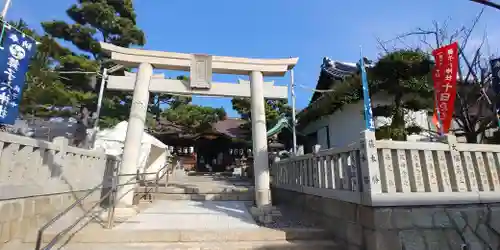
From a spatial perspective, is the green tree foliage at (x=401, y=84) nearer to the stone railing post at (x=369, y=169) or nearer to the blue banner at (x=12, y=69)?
the stone railing post at (x=369, y=169)

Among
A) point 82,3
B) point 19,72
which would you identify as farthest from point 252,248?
point 82,3

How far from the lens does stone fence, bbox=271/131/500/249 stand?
421cm

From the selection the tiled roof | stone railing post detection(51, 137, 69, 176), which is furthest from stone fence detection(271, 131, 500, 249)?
the tiled roof

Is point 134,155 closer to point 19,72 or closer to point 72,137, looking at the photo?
point 19,72

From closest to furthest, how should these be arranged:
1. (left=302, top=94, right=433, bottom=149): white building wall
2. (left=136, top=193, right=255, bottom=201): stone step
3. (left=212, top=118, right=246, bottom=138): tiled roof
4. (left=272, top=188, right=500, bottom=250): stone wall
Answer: (left=272, top=188, right=500, bottom=250): stone wall < (left=136, top=193, right=255, bottom=201): stone step < (left=302, top=94, right=433, bottom=149): white building wall < (left=212, top=118, right=246, bottom=138): tiled roof

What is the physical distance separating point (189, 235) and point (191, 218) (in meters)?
1.54

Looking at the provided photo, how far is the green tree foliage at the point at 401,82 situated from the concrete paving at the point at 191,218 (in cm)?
492

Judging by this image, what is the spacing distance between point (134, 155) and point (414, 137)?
11.1m

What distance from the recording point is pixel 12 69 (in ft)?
15.6

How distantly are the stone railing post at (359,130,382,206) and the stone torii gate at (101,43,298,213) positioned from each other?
11.7 feet

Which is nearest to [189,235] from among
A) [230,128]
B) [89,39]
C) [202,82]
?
[202,82]

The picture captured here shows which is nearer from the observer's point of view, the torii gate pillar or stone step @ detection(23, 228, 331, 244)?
stone step @ detection(23, 228, 331, 244)

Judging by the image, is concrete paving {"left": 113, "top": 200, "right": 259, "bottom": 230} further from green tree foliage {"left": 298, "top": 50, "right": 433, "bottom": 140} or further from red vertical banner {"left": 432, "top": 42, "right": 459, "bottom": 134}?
red vertical banner {"left": 432, "top": 42, "right": 459, "bottom": 134}

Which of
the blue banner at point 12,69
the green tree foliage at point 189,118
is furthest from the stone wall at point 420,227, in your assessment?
the green tree foliage at point 189,118
